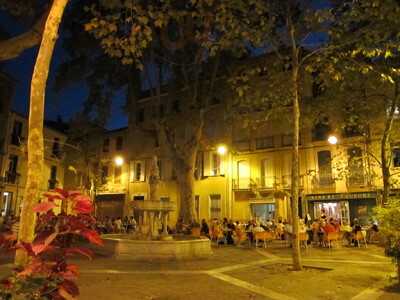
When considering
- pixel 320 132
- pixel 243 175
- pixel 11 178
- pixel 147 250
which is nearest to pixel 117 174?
pixel 11 178

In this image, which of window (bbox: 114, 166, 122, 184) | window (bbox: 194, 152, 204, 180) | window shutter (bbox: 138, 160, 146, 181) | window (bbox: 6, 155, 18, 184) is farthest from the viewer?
window (bbox: 114, 166, 122, 184)

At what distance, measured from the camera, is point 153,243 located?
38.7 ft

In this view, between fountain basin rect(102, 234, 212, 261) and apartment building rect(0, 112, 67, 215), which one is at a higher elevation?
apartment building rect(0, 112, 67, 215)

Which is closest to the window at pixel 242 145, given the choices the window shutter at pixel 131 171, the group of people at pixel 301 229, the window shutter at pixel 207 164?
the window shutter at pixel 207 164

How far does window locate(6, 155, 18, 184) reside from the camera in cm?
2839

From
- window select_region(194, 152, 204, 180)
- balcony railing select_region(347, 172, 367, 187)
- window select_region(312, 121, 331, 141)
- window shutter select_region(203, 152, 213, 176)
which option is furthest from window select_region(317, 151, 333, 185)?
window select_region(194, 152, 204, 180)

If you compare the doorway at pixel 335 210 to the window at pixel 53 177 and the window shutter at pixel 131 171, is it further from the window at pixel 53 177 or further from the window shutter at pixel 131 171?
the window at pixel 53 177

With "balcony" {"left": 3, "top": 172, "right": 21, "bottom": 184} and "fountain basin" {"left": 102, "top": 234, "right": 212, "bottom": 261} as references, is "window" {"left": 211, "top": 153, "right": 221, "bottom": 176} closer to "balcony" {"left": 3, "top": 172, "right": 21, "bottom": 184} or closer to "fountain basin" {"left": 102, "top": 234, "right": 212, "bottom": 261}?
"balcony" {"left": 3, "top": 172, "right": 21, "bottom": 184}

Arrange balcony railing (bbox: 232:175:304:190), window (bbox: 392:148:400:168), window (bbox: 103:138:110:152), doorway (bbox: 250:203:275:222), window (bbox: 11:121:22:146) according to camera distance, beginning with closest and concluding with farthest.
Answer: window (bbox: 392:148:400:168) < balcony railing (bbox: 232:175:304:190) < doorway (bbox: 250:203:275:222) < window (bbox: 11:121:22:146) < window (bbox: 103:138:110:152)

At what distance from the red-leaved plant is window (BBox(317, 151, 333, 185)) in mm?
24233

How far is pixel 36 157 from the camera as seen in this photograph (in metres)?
3.70

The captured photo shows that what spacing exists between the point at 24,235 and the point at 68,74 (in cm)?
2115

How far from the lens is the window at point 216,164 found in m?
29.8

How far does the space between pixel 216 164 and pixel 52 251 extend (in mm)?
27144
